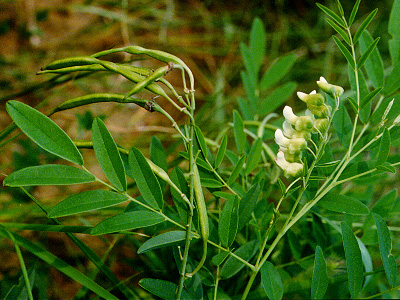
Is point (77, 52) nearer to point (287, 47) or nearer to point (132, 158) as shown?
point (287, 47)

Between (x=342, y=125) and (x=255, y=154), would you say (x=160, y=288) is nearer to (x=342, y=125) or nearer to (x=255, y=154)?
(x=255, y=154)

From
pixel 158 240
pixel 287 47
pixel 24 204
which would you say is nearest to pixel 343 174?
pixel 158 240

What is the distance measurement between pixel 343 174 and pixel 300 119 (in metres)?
0.12

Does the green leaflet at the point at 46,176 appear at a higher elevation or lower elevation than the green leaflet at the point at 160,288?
higher

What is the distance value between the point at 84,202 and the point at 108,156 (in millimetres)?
60

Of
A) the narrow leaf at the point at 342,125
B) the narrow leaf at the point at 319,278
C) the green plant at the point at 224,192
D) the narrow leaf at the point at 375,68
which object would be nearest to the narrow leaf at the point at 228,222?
the green plant at the point at 224,192

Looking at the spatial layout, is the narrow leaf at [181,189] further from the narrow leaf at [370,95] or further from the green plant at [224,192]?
the narrow leaf at [370,95]

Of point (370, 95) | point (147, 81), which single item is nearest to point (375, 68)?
point (370, 95)

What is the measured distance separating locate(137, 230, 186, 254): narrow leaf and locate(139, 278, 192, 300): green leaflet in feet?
0.15

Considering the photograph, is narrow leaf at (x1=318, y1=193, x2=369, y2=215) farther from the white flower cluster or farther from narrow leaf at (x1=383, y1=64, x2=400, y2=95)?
narrow leaf at (x1=383, y1=64, x2=400, y2=95)

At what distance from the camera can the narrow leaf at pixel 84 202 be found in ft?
1.30

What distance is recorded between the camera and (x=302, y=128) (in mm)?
418

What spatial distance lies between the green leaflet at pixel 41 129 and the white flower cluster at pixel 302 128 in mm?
243

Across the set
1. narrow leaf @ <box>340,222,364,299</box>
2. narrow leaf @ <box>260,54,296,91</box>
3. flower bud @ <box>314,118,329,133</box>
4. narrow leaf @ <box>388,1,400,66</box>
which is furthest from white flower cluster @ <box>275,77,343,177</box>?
narrow leaf @ <box>260,54,296,91</box>
